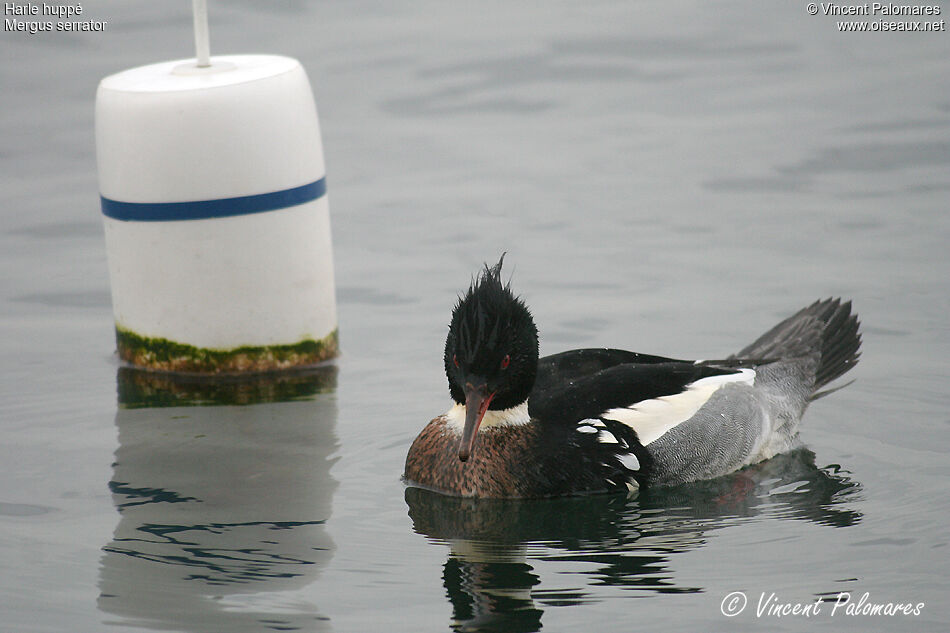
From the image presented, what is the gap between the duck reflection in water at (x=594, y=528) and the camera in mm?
5816

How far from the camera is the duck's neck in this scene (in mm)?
7027

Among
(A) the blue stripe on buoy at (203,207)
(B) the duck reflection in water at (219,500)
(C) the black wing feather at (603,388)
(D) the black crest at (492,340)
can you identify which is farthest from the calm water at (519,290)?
(A) the blue stripe on buoy at (203,207)

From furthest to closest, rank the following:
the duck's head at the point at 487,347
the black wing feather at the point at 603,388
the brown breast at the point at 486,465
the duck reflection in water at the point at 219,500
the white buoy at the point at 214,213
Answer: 1. the white buoy at the point at 214,213
2. the black wing feather at the point at 603,388
3. the brown breast at the point at 486,465
4. the duck's head at the point at 487,347
5. the duck reflection in water at the point at 219,500

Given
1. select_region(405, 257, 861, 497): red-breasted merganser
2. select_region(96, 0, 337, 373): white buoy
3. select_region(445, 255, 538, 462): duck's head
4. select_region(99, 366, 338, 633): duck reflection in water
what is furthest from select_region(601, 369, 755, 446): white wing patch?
select_region(96, 0, 337, 373): white buoy

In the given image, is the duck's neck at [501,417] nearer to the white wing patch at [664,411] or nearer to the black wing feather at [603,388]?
the black wing feather at [603,388]

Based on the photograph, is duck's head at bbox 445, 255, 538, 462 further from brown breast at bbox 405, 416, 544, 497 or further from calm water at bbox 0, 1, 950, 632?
calm water at bbox 0, 1, 950, 632

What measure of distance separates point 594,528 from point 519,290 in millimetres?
3332

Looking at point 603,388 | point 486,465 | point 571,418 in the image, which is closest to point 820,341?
point 603,388

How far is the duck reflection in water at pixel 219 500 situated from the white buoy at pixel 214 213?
0.76ft

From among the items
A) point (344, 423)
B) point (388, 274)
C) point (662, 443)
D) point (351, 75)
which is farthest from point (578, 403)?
point (351, 75)

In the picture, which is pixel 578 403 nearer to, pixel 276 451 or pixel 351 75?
pixel 276 451

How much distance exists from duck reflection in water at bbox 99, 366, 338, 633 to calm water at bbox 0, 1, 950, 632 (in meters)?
0.02

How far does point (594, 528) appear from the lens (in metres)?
6.56

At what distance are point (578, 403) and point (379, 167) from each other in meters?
5.30
